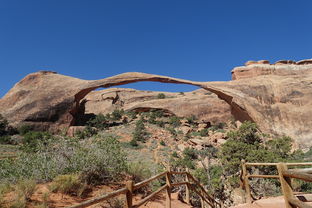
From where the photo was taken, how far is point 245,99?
15.2 meters

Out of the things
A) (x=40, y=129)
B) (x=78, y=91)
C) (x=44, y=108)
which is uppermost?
(x=78, y=91)

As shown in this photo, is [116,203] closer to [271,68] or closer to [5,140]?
[5,140]

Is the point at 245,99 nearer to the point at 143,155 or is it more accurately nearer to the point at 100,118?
the point at 143,155

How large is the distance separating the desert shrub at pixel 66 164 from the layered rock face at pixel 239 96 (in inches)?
448

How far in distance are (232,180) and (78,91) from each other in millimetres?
15243

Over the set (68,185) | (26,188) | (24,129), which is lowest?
(68,185)

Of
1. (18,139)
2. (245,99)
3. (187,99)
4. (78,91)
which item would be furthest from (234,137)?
(187,99)

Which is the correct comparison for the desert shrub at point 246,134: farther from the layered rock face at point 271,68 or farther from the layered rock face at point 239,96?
the layered rock face at point 271,68

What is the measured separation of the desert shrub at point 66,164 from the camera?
506cm

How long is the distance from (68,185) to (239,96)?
541 inches

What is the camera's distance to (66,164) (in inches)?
210

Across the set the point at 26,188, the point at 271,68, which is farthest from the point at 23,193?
the point at 271,68

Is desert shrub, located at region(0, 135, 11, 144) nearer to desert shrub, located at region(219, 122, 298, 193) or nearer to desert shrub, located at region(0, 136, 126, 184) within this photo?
desert shrub, located at region(0, 136, 126, 184)

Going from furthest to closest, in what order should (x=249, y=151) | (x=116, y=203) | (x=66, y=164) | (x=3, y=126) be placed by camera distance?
1. (x=3, y=126)
2. (x=249, y=151)
3. (x=66, y=164)
4. (x=116, y=203)
